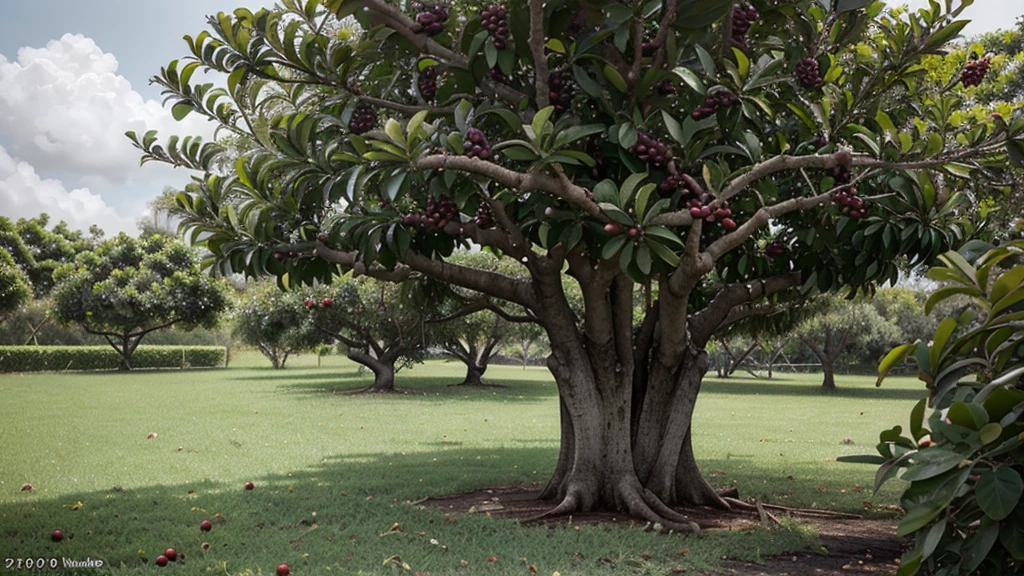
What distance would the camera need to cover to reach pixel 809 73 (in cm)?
388

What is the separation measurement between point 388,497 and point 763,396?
16156 mm

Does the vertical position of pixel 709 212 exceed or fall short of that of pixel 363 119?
it falls short

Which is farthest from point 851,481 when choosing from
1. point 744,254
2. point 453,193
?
point 453,193

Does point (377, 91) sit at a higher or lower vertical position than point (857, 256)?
higher

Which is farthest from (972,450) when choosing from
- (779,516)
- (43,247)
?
(43,247)

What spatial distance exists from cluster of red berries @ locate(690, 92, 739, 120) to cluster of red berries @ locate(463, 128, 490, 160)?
1.08 meters

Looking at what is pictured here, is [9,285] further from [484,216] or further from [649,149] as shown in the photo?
[649,149]

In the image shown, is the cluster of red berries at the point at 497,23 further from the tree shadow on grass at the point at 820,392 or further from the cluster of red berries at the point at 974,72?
the tree shadow on grass at the point at 820,392

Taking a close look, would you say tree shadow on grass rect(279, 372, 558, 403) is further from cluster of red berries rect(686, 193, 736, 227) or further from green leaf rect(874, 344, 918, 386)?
green leaf rect(874, 344, 918, 386)

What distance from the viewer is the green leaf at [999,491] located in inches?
63.9

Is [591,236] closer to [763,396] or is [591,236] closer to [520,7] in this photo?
[520,7]

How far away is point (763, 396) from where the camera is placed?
784 inches

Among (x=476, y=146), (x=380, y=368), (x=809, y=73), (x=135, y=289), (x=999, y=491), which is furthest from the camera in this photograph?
(x=135, y=289)

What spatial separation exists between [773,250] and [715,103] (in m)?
1.71
